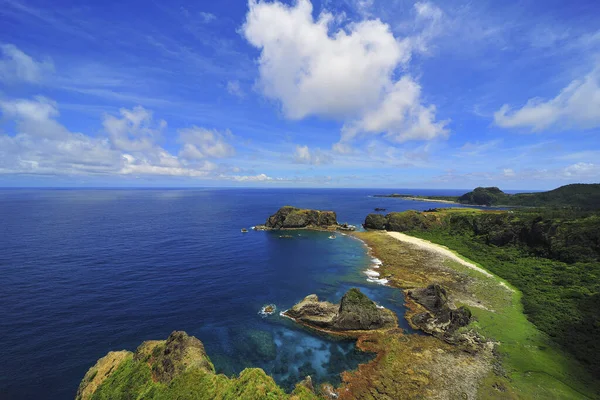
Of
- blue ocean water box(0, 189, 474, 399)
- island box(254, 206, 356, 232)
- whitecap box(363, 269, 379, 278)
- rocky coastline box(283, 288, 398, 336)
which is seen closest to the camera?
blue ocean water box(0, 189, 474, 399)

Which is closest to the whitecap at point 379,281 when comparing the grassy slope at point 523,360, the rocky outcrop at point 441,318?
the rocky outcrop at point 441,318

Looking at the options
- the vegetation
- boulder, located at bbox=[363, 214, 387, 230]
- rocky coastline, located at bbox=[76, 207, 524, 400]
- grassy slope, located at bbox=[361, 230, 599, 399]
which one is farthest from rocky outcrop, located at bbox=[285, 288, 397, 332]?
boulder, located at bbox=[363, 214, 387, 230]

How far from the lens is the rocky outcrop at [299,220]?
123938 mm

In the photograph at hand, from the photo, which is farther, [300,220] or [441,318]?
[300,220]

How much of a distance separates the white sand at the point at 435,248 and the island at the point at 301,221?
23.7m

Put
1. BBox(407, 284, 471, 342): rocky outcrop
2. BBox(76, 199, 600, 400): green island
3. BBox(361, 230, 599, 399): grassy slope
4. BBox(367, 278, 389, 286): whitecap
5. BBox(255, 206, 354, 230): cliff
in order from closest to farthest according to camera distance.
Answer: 1. BBox(76, 199, 600, 400): green island
2. BBox(361, 230, 599, 399): grassy slope
3. BBox(407, 284, 471, 342): rocky outcrop
4. BBox(367, 278, 389, 286): whitecap
5. BBox(255, 206, 354, 230): cliff

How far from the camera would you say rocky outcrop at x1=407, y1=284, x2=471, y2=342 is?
3902 cm

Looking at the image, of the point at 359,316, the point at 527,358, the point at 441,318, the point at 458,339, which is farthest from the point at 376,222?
the point at 527,358

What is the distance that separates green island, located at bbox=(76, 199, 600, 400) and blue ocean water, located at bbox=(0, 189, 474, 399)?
4.21 m

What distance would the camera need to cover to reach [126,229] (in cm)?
11219

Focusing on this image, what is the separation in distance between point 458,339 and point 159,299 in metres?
50.0

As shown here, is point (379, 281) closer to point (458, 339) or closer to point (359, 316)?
point (359, 316)

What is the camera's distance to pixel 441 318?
1609 inches

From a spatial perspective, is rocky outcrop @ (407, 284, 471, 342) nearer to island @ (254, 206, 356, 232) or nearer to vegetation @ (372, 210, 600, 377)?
vegetation @ (372, 210, 600, 377)
